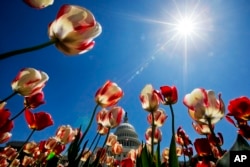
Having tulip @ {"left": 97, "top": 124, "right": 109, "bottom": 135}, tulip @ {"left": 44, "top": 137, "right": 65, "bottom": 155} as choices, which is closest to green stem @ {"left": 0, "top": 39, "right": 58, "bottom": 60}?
tulip @ {"left": 97, "top": 124, "right": 109, "bottom": 135}

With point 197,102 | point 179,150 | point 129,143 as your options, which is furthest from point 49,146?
point 129,143

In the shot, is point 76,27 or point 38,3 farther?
point 76,27

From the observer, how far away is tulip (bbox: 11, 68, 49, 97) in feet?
5.45

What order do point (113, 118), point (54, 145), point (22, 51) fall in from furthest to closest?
point (54, 145) → point (113, 118) → point (22, 51)

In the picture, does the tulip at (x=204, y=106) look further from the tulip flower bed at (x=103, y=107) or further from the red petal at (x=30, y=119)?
the red petal at (x=30, y=119)

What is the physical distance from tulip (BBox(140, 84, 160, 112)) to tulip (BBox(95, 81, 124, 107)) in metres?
0.26

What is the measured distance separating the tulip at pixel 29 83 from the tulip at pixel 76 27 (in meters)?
0.67

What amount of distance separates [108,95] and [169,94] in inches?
21.5

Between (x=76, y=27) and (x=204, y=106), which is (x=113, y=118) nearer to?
(x=204, y=106)

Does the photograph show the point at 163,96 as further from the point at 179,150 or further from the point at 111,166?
the point at 111,166

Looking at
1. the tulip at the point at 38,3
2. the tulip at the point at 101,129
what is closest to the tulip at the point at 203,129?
the tulip at the point at 101,129

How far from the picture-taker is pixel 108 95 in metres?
2.39

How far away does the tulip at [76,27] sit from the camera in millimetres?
1046

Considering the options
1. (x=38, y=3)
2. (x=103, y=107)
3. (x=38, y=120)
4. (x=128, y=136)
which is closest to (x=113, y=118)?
(x=103, y=107)
